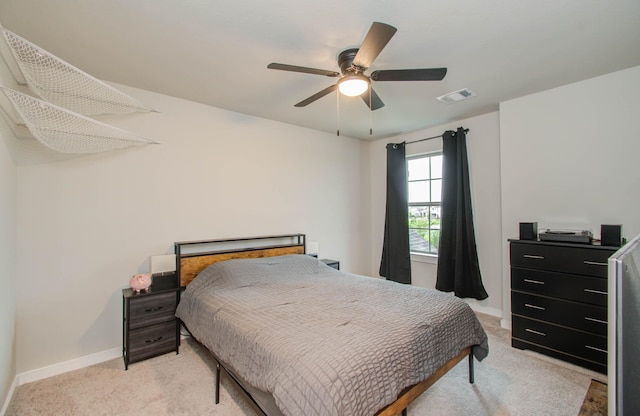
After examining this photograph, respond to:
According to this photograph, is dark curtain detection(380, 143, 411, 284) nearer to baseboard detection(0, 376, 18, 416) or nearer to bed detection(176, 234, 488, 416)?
bed detection(176, 234, 488, 416)

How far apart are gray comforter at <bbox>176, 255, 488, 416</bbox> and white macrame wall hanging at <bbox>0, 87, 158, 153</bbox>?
1449mm

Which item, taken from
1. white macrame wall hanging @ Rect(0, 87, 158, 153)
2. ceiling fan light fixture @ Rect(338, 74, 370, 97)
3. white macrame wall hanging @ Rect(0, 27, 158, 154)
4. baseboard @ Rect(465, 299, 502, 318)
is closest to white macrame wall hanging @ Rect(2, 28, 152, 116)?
white macrame wall hanging @ Rect(0, 27, 158, 154)

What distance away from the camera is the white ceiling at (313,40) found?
1.72 m

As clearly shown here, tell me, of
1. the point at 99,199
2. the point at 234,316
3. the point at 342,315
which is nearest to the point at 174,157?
the point at 99,199

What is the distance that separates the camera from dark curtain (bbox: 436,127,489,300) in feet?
12.1

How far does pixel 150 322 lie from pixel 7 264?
1102mm

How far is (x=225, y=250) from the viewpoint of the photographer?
332 cm

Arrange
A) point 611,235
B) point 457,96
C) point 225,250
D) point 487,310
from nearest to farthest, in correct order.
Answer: point 611,235, point 457,96, point 225,250, point 487,310

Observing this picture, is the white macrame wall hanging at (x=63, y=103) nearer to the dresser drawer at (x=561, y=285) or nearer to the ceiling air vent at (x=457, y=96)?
the ceiling air vent at (x=457, y=96)

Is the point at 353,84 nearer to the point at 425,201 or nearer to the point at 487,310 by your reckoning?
the point at 425,201

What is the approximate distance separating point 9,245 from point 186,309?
1345 mm

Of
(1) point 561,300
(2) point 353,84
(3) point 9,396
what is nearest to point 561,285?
(1) point 561,300

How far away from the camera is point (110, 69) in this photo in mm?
2428

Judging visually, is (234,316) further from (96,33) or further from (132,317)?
(96,33)
